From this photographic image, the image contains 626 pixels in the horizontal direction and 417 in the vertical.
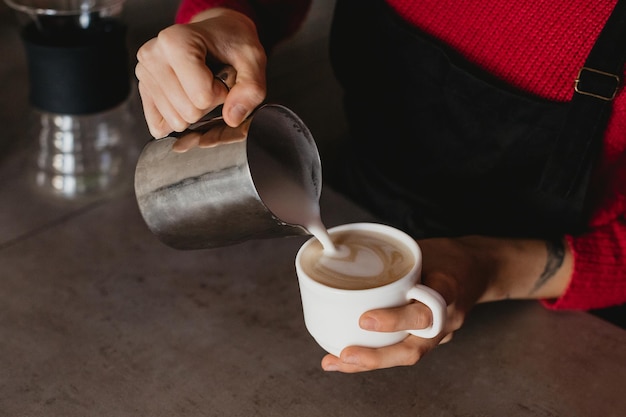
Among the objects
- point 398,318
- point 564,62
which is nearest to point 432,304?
point 398,318

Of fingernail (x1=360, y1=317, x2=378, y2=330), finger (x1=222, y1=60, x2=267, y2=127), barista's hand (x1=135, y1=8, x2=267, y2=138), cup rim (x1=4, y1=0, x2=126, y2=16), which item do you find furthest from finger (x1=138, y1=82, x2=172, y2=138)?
cup rim (x1=4, y1=0, x2=126, y2=16)

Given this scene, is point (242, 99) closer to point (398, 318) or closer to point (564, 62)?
point (398, 318)

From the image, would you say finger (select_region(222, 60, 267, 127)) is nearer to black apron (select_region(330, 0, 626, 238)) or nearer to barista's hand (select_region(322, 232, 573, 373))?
barista's hand (select_region(322, 232, 573, 373))

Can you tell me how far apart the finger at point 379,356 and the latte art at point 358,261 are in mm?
73

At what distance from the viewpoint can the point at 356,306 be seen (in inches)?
33.8

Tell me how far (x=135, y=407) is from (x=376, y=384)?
0.28 m

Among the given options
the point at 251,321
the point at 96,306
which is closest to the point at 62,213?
the point at 96,306

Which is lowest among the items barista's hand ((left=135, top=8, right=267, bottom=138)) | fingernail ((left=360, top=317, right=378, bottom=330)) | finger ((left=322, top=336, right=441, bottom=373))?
finger ((left=322, top=336, right=441, bottom=373))

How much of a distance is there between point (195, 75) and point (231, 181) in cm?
14

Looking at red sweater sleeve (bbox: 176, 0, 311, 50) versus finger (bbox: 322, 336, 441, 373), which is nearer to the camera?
finger (bbox: 322, 336, 441, 373)

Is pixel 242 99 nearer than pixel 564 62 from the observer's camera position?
Yes

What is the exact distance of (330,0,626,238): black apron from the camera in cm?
113

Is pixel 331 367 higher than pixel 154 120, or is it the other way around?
pixel 154 120

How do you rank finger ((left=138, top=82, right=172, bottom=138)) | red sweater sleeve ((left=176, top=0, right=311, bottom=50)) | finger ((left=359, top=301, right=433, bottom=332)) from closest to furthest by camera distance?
finger ((left=359, top=301, right=433, bottom=332)) → finger ((left=138, top=82, right=172, bottom=138)) → red sweater sleeve ((left=176, top=0, right=311, bottom=50))
